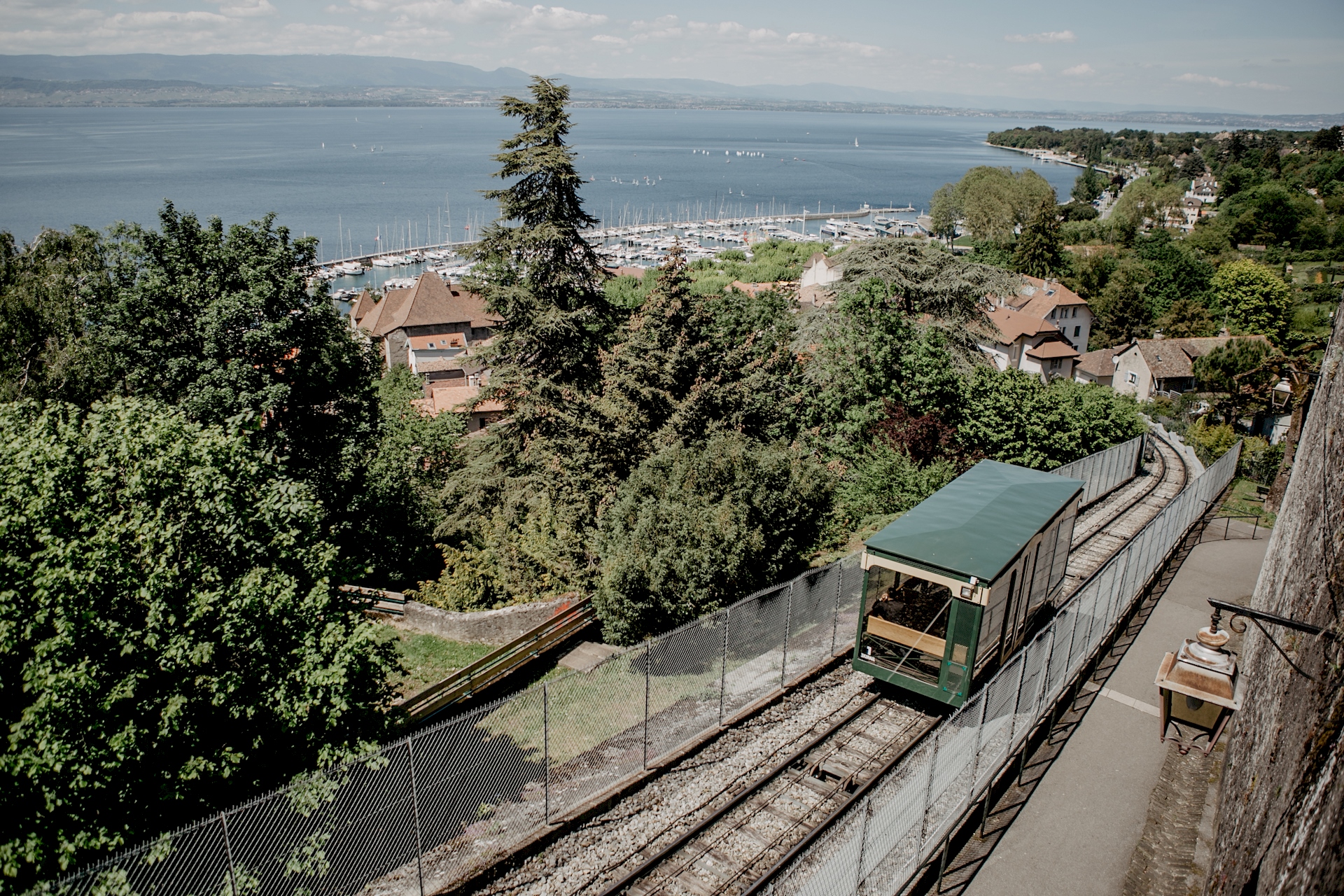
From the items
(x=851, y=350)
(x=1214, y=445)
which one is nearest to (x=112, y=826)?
(x=851, y=350)

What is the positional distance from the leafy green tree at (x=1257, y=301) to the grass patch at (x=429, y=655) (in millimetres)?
71346

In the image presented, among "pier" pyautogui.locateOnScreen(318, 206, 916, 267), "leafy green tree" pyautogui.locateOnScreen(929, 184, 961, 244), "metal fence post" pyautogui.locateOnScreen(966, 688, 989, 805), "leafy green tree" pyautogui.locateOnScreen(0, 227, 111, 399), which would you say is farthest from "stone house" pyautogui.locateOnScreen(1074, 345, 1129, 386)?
"pier" pyautogui.locateOnScreen(318, 206, 916, 267)

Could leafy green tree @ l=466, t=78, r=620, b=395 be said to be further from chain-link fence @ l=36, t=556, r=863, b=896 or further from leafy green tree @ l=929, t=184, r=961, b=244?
leafy green tree @ l=929, t=184, r=961, b=244

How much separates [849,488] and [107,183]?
221 metres

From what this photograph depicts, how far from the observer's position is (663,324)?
77.4 ft

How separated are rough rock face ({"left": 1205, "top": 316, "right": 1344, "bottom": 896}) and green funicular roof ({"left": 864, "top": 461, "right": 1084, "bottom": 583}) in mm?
5619

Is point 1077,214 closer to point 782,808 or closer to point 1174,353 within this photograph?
point 1174,353

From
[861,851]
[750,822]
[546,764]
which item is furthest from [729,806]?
[861,851]

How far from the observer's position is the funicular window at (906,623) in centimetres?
1422

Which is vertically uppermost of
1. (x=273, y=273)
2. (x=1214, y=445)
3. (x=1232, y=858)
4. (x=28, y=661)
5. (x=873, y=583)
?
(x=273, y=273)

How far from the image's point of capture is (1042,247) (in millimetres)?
87875

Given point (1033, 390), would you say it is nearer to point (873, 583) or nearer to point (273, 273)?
point (873, 583)

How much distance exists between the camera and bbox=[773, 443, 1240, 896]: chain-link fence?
995cm

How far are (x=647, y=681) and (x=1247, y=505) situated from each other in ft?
86.4
